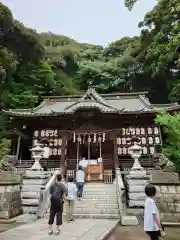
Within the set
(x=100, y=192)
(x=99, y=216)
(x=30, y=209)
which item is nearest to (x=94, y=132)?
(x=100, y=192)

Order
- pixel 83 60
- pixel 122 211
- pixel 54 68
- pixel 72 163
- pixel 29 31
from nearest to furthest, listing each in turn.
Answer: pixel 122 211, pixel 72 163, pixel 29 31, pixel 54 68, pixel 83 60

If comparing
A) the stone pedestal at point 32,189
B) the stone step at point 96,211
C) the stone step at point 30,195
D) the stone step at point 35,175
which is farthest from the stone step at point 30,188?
the stone step at point 96,211

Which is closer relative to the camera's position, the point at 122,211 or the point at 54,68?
the point at 122,211

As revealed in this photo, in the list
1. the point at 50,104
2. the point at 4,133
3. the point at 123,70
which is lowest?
the point at 4,133

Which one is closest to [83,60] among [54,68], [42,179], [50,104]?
[54,68]

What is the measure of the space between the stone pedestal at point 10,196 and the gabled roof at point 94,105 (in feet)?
26.4

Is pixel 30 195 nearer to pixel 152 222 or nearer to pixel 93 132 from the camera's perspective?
pixel 152 222

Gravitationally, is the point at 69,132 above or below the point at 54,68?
below

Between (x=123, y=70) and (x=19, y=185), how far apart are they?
27.6 meters

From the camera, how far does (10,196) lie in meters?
10.1

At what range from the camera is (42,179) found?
1223cm

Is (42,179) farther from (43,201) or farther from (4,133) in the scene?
(4,133)

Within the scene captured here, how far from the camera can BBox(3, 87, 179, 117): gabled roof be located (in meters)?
18.2

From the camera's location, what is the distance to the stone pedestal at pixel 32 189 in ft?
36.4
